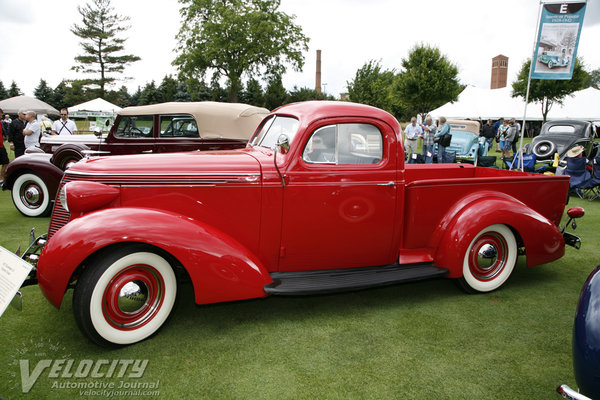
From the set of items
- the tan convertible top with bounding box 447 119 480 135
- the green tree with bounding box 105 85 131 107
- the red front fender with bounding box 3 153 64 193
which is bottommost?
the red front fender with bounding box 3 153 64 193

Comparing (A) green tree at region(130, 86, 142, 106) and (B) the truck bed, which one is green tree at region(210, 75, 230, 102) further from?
(B) the truck bed

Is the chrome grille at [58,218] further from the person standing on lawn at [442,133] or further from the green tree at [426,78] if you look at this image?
the green tree at [426,78]

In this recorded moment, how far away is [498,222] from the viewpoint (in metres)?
3.66

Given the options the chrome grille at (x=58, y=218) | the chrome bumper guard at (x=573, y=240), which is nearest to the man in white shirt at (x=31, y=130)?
the chrome grille at (x=58, y=218)

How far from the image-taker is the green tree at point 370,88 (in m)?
33.0

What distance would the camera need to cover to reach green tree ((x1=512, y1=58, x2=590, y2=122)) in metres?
25.9

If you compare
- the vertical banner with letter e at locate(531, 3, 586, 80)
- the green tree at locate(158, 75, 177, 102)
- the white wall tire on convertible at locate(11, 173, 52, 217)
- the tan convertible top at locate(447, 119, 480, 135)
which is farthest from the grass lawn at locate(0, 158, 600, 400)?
the green tree at locate(158, 75, 177, 102)

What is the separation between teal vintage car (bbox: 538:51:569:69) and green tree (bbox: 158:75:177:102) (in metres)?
37.3

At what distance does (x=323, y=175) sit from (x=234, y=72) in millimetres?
29961

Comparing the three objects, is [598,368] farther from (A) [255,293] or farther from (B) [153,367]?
(B) [153,367]

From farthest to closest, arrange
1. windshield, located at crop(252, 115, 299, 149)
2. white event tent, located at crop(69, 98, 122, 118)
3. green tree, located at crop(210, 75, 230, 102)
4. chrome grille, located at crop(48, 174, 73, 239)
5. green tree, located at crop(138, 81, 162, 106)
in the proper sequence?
green tree, located at crop(138, 81, 162, 106)
green tree, located at crop(210, 75, 230, 102)
white event tent, located at crop(69, 98, 122, 118)
windshield, located at crop(252, 115, 299, 149)
chrome grille, located at crop(48, 174, 73, 239)

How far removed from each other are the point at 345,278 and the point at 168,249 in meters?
1.52

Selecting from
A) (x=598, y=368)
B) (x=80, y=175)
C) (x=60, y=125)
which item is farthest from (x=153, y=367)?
(x=60, y=125)

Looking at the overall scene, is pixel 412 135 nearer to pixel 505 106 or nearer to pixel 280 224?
pixel 280 224
